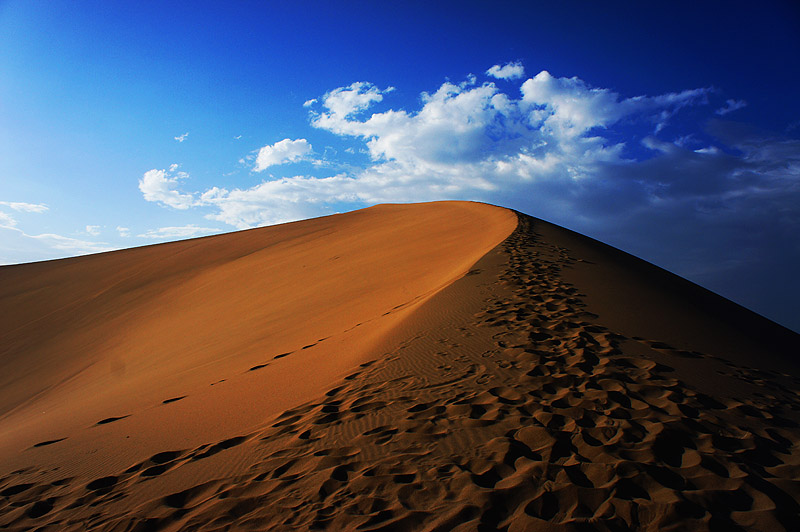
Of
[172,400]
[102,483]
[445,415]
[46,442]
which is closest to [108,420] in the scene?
[46,442]

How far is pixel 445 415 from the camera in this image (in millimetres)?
3611

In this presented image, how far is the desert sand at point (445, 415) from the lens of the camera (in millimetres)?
2617

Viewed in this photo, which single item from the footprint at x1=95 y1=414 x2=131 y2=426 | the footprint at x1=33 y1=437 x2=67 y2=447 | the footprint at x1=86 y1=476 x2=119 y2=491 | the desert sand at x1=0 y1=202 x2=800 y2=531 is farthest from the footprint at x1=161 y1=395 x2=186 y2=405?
the footprint at x1=86 y1=476 x2=119 y2=491

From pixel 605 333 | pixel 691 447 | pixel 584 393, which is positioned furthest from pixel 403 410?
pixel 605 333

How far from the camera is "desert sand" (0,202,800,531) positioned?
262 centimetres

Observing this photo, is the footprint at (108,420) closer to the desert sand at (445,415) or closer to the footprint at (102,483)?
the desert sand at (445,415)

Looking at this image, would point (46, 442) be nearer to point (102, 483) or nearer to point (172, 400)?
point (172, 400)

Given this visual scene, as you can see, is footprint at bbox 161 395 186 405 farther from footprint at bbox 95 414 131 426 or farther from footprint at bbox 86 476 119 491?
footprint at bbox 86 476 119 491

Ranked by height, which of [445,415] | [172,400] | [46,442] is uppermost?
[445,415]

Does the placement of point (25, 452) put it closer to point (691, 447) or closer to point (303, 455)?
point (303, 455)

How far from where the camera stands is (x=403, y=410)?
12.4ft

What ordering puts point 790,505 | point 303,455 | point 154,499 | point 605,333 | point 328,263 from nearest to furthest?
1. point 790,505
2. point 154,499
3. point 303,455
4. point 605,333
5. point 328,263

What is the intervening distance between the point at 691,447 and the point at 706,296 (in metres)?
6.89

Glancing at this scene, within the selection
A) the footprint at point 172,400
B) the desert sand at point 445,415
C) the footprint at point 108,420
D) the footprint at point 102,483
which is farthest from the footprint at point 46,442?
the footprint at point 102,483
